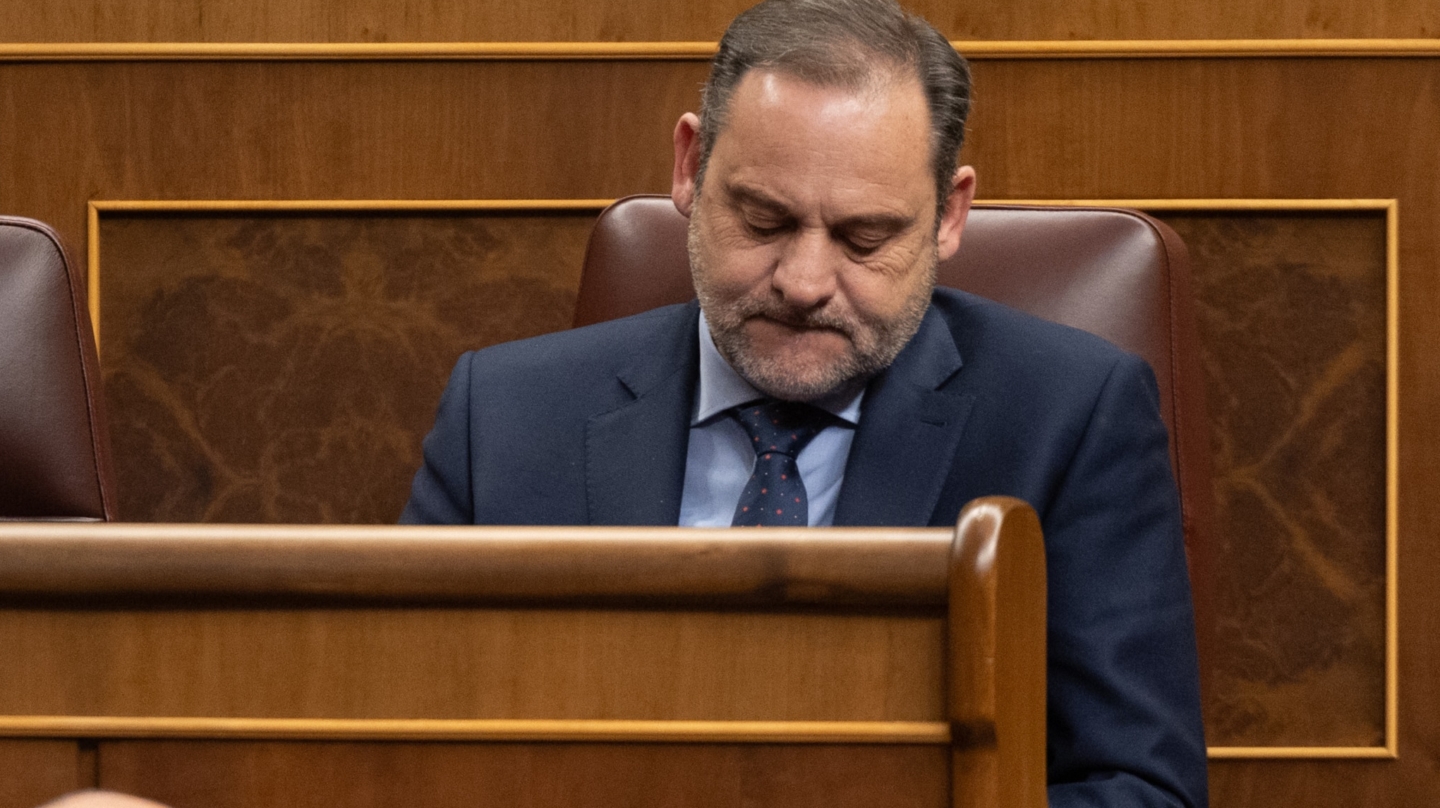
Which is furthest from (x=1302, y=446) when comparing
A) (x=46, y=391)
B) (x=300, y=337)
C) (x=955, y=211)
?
(x=46, y=391)

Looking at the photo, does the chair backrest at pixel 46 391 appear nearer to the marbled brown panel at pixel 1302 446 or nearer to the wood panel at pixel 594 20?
the wood panel at pixel 594 20

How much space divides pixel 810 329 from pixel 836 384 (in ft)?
0.13

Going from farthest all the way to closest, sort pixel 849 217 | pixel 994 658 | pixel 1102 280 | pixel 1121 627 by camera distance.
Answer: pixel 1102 280, pixel 849 217, pixel 1121 627, pixel 994 658

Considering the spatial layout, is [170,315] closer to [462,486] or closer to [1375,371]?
[462,486]

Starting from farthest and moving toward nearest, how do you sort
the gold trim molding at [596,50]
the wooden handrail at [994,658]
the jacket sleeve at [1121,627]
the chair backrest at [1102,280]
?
the gold trim molding at [596,50] < the chair backrest at [1102,280] < the jacket sleeve at [1121,627] < the wooden handrail at [994,658]

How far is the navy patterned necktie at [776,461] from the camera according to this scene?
888 mm

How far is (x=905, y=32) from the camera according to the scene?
0.93 m

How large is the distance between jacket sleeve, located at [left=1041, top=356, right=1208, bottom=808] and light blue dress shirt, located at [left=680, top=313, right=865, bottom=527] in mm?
142

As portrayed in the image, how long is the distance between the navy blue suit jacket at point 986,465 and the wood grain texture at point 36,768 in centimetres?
44

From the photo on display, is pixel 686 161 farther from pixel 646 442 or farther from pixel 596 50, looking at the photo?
pixel 596 50

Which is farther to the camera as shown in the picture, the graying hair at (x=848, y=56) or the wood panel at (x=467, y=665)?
the graying hair at (x=848, y=56)

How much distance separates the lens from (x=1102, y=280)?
988mm

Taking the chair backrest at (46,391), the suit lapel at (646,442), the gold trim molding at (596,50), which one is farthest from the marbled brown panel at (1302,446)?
the chair backrest at (46,391)

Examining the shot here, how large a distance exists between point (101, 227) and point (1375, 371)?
4.07 feet
